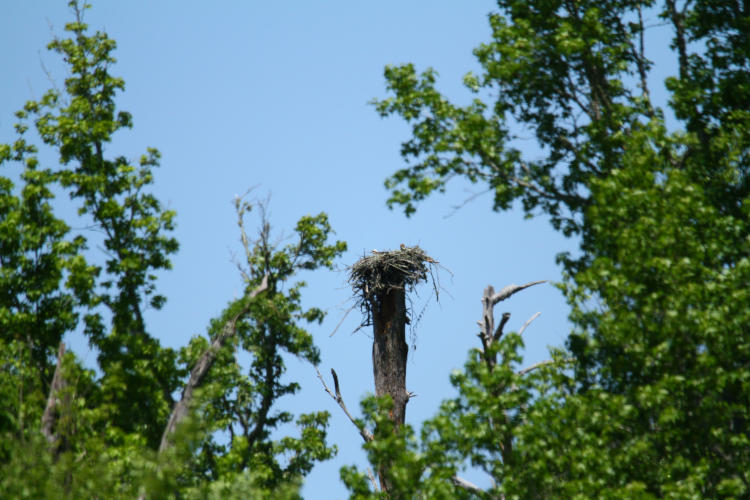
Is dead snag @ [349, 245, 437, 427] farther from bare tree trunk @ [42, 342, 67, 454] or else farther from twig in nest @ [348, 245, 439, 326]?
bare tree trunk @ [42, 342, 67, 454]

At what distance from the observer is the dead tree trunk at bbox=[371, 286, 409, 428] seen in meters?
19.5

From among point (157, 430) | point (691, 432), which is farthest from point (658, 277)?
point (157, 430)

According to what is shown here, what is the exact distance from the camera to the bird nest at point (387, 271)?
1998cm

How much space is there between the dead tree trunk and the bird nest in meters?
0.16

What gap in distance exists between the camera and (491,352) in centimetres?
1420

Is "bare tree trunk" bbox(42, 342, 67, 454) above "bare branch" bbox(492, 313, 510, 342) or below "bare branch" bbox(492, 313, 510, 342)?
below

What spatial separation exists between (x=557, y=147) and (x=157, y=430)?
352 inches

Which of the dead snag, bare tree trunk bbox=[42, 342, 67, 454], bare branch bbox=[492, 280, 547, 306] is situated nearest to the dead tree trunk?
the dead snag

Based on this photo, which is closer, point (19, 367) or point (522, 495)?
point (522, 495)

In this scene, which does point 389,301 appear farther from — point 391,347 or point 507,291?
point 507,291

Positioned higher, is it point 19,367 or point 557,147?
point 557,147

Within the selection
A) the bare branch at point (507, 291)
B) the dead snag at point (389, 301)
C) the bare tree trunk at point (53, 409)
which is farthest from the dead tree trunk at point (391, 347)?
the bare tree trunk at point (53, 409)

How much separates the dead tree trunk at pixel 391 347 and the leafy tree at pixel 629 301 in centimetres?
367

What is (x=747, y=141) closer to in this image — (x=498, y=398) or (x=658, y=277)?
(x=658, y=277)
